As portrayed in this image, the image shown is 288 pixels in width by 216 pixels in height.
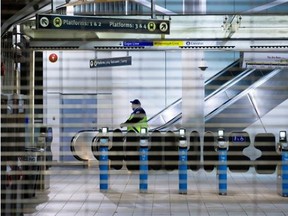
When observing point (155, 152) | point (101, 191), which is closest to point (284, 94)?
point (155, 152)

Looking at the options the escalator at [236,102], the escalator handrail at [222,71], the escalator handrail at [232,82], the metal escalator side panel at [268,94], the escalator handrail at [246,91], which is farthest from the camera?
the escalator handrail at [232,82]

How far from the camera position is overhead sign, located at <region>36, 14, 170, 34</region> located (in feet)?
21.0

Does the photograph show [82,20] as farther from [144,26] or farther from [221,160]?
[221,160]

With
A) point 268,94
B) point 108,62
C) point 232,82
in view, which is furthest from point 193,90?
point 232,82

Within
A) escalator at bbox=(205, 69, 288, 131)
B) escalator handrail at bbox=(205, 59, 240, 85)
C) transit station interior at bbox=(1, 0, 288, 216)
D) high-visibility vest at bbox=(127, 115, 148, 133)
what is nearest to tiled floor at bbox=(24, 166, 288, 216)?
transit station interior at bbox=(1, 0, 288, 216)

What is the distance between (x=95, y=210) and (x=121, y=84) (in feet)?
9.74

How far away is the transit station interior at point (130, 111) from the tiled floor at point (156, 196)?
0.07 feet

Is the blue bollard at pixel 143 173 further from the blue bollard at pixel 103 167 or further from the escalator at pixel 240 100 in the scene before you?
the escalator at pixel 240 100

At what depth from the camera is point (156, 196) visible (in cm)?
816

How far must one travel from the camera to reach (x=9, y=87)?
5.55 m

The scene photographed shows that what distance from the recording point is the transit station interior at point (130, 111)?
6.45 m

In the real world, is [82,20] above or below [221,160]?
above

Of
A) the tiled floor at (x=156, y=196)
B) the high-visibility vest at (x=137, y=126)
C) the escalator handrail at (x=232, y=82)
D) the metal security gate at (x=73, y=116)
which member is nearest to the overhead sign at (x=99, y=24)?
the tiled floor at (x=156, y=196)

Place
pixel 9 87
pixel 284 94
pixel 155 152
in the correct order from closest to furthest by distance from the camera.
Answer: pixel 9 87, pixel 155 152, pixel 284 94
